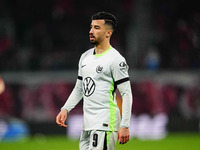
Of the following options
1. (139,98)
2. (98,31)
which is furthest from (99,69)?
(139,98)

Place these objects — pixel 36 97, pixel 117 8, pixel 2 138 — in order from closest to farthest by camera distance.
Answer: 1. pixel 2 138
2. pixel 36 97
3. pixel 117 8

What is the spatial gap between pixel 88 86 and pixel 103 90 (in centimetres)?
18

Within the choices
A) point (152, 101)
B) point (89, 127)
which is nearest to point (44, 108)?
point (152, 101)

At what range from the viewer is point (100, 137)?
5.76 meters

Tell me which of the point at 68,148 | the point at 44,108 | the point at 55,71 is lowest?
the point at 68,148

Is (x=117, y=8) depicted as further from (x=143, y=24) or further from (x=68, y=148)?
(x=68, y=148)

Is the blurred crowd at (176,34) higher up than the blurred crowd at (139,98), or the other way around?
the blurred crowd at (176,34)

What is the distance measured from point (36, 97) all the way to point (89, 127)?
12.9 metres

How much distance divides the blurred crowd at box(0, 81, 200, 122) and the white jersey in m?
12.6

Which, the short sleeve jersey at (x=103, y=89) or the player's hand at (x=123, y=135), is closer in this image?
the player's hand at (x=123, y=135)

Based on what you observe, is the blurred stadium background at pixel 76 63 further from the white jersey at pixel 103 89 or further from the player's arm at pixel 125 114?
the player's arm at pixel 125 114

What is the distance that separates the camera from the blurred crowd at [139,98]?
18516 mm

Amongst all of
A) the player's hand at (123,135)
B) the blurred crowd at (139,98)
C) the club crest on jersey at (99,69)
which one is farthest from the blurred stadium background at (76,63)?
the player's hand at (123,135)

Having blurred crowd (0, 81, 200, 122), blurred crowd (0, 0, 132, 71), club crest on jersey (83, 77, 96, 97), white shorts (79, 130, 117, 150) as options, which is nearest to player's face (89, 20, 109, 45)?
club crest on jersey (83, 77, 96, 97)
